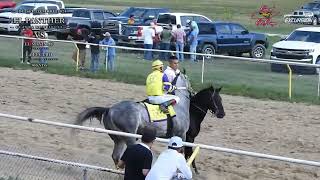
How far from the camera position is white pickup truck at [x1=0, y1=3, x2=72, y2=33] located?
41.8 meters

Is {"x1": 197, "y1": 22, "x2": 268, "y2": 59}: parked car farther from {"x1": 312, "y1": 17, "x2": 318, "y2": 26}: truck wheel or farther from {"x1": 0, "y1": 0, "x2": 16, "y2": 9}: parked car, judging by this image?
{"x1": 312, "y1": 17, "x2": 318, "y2": 26}: truck wheel

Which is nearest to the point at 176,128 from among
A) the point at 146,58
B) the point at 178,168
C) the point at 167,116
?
the point at 167,116

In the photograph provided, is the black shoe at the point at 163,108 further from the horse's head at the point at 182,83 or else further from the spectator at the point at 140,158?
the spectator at the point at 140,158

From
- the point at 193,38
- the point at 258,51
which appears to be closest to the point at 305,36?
the point at 258,51

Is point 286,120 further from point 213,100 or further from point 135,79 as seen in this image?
point 135,79

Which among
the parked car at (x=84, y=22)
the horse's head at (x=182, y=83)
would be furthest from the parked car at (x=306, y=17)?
the horse's head at (x=182, y=83)

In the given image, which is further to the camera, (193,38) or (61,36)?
(61,36)

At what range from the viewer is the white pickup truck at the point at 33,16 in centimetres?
4178

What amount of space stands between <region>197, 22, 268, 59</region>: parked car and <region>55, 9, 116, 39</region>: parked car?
6.97m

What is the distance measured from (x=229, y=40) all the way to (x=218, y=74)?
10.1 metres

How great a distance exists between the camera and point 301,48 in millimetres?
31500

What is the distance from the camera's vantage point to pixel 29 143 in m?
15.7

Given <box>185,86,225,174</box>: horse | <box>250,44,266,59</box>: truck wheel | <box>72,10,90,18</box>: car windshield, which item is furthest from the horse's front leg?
<box>72,10,90,18</box>: car windshield

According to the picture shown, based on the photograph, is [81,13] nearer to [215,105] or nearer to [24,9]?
[24,9]
